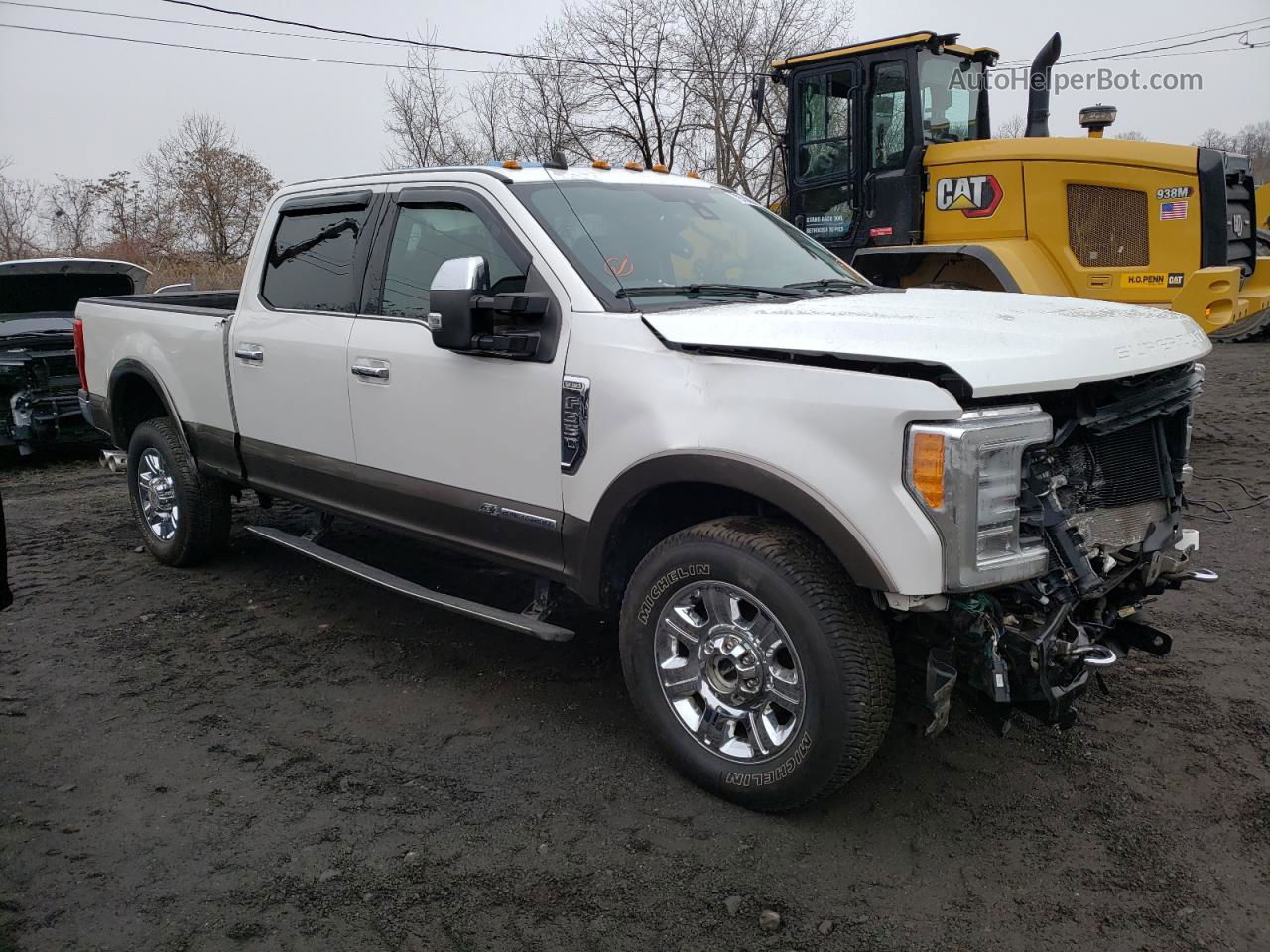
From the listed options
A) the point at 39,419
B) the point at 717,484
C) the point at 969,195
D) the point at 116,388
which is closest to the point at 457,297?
the point at 717,484

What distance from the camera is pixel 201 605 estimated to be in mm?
5453

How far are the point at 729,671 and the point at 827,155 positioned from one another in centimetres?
664

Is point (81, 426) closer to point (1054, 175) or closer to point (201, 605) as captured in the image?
point (201, 605)

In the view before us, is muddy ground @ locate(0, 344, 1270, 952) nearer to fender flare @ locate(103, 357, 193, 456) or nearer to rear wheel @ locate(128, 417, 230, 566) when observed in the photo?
rear wheel @ locate(128, 417, 230, 566)

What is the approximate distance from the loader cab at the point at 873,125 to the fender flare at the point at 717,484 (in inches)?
224

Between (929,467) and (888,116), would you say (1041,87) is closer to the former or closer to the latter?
(888,116)

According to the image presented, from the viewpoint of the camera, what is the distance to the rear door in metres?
4.60

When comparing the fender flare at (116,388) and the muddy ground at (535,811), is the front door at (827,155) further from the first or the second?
the fender flare at (116,388)

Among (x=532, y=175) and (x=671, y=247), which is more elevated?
(x=532, y=175)

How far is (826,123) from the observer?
8.79 m

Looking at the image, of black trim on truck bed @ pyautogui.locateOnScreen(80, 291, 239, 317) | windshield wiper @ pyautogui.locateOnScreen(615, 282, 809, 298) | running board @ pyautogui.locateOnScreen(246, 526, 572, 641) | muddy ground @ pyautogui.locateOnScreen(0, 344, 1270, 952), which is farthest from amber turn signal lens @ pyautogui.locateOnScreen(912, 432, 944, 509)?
black trim on truck bed @ pyautogui.locateOnScreen(80, 291, 239, 317)

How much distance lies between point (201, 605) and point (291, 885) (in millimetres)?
2821

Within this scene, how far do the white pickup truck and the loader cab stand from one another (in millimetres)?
3955

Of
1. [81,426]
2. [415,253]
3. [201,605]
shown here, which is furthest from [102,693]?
[81,426]
